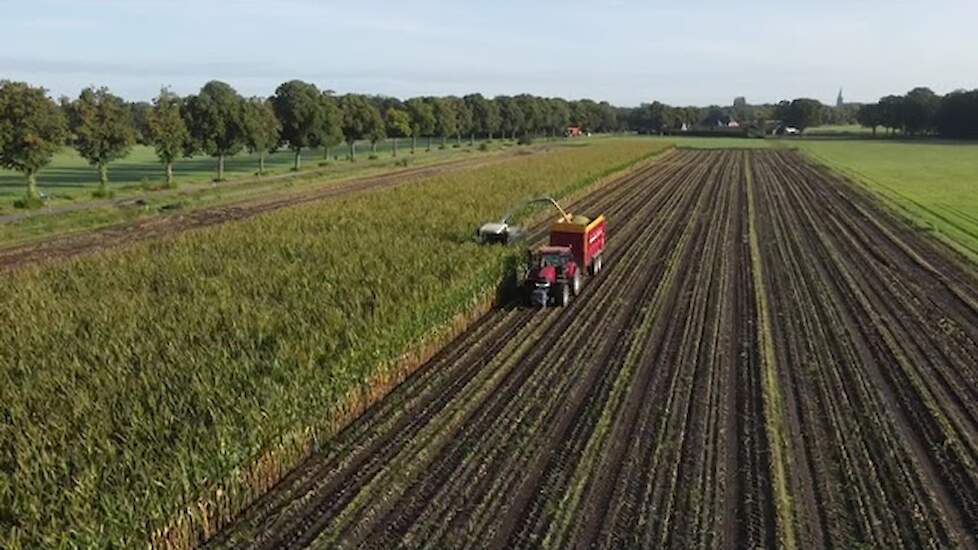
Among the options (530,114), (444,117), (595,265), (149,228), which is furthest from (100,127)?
(530,114)

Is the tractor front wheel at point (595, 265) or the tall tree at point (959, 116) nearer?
the tractor front wheel at point (595, 265)

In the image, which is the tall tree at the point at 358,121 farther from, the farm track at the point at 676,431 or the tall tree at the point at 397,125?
the farm track at the point at 676,431

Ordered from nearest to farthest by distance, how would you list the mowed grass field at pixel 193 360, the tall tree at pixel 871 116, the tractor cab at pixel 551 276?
the mowed grass field at pixel 193 360
the tractor cab at pixel 551 276
the tall tree at pixel 871 116

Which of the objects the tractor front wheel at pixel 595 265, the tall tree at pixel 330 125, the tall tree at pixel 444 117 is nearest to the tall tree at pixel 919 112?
the tall tree at pixel 444 117

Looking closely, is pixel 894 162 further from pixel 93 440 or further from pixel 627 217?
pixel 93 440

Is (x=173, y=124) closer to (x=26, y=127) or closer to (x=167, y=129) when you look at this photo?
(x=167, y=129)

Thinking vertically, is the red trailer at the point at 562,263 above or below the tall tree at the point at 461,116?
below

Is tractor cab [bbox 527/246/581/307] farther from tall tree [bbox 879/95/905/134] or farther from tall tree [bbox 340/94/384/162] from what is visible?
tall tree [bbox 879/95/905/134]

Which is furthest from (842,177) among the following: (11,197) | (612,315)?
(11,197)
